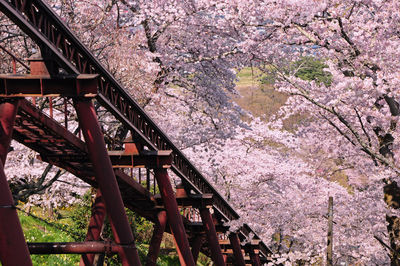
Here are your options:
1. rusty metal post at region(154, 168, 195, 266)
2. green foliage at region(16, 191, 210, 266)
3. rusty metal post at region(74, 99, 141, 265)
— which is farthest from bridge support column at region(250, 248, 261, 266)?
rusty metal post at region(74, 99, 141, 265)

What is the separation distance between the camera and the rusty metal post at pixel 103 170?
31.8 ft

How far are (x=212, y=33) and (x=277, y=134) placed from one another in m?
10.8

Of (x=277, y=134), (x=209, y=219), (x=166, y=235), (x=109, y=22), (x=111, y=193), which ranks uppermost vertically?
(x=109, y=22)

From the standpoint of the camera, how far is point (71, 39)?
31.3 feet

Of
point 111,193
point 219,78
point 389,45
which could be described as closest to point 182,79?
point 219,78

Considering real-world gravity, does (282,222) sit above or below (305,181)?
below

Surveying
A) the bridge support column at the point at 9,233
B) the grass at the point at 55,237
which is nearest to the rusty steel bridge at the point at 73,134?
the bridge support column at the point at 9,233

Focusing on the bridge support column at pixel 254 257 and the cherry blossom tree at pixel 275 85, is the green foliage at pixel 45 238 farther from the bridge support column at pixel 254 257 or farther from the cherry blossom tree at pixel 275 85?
the bridge support column at pixel 254 257

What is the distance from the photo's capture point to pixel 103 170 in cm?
982

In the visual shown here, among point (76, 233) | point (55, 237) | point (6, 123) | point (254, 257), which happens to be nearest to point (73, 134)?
point (6, 123)

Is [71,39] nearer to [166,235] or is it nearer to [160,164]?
[160,164]

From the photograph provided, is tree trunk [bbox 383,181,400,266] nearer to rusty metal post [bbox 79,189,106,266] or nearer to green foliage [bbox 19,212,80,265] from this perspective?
rusty metal post [bbox 79,189,106,266]

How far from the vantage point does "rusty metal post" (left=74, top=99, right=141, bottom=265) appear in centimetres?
969

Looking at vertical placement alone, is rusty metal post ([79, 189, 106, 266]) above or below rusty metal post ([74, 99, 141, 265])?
below
